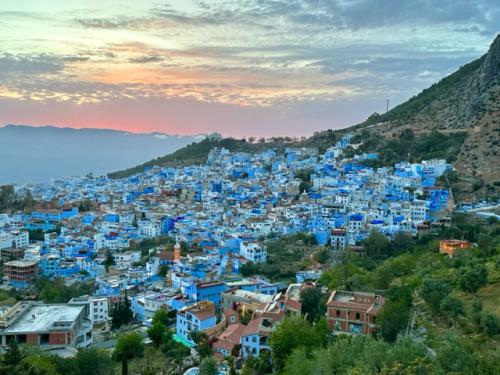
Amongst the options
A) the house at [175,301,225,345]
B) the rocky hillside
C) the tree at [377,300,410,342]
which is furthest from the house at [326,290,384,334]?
the rocky hillside

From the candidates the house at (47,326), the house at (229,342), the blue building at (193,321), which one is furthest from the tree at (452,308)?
the house at (47,326)

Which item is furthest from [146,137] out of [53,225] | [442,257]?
[442,257]

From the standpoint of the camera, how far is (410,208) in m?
26.3

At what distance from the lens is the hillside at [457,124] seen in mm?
32375

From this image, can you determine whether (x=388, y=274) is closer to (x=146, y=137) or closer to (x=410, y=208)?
(x=410, y=208)

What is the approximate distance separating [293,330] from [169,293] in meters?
9.76

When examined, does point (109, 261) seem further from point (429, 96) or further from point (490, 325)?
point (429, 96)

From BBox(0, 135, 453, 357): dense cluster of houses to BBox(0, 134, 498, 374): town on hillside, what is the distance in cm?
7

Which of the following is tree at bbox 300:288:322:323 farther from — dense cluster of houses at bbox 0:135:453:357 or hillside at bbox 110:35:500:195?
hillside at bbox 110:35:500:195

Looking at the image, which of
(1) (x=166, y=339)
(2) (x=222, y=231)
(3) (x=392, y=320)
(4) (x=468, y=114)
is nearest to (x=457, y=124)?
(4) (x=468, y=114)

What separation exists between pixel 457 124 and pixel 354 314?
30512mm

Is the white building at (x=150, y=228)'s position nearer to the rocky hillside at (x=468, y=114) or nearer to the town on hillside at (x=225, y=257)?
the town on hillside at (x=225, y=257)

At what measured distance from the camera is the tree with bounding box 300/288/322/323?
45.2 ft

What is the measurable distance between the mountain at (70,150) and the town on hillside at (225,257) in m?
54.2
